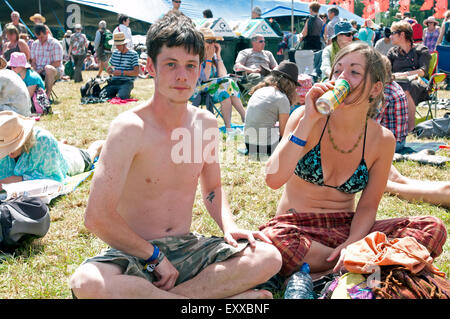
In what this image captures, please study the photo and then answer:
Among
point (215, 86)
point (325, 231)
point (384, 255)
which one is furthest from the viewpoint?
point (215, 86)

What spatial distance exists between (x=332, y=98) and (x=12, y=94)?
490 cm

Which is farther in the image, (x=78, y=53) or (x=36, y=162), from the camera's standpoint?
(x=78, y=53)

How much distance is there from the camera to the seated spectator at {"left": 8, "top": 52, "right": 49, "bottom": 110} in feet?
24.7

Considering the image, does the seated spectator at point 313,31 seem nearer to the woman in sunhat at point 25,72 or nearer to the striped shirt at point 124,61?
the striped shirt at point 124,61

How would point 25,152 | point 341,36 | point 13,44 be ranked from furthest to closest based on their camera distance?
point 13,44 < point 341,36 < point 25,152

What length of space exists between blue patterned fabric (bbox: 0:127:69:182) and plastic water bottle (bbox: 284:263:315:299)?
8.21 feet

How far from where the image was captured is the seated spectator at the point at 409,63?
6934 mm

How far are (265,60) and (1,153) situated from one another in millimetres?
6668

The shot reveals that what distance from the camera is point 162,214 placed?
231cm

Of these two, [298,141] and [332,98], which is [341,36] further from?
[332,98]

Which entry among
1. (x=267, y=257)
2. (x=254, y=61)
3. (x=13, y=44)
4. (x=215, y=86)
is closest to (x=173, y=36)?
(x=267, y=257)

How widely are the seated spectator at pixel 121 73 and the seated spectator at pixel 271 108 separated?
17.5ft

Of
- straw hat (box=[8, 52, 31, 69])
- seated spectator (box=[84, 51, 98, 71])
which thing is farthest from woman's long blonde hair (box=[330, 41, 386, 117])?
seated spectator (box=[84, 51, 98, 71])

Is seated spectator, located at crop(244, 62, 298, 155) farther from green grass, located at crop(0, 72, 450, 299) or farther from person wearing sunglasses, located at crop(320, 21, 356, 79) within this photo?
person wearing sunglasses, located at crop(320, 21, 356, 79)
